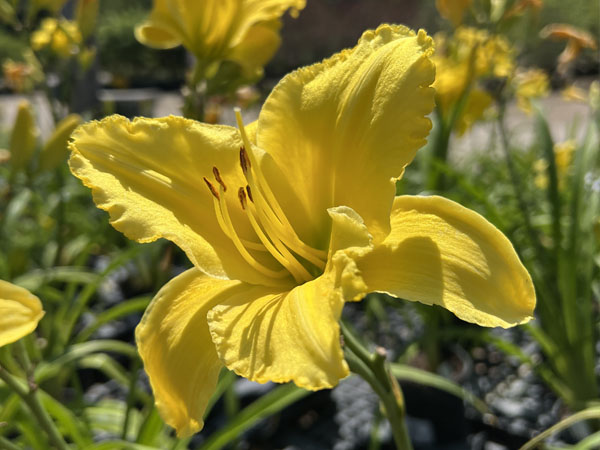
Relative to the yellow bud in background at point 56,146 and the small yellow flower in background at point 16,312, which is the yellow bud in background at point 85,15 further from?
the small yellow flower in background at point 16,312

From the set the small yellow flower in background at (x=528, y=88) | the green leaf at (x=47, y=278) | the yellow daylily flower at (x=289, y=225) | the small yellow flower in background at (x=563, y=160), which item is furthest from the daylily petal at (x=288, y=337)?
the small yellow flower in background at (x=528, y=88)

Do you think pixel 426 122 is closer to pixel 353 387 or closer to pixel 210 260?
pixel 210 260

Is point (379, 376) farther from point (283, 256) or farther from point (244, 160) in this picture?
point (244, 160)

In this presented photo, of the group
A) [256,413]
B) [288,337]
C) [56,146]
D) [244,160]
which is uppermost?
[244,160]

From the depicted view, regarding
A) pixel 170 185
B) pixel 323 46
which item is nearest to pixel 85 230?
pixel 170 185

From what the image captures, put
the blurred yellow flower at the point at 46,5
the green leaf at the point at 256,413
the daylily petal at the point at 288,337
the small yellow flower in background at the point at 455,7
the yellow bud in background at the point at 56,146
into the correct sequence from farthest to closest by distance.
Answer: the small yellow flower in background at the point at 455,7
the blurred yellow flower at the point at 46,5
the yellow bud in background at the point at 56,146
the green leaf at the point at 256,413
the daylily petal at the point at 288,337

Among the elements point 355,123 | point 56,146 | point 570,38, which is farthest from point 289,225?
point 570,38

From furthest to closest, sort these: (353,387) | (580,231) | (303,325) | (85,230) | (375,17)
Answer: (375,17)
(85,230)
(353,387)
(580,231)
(303,325)
